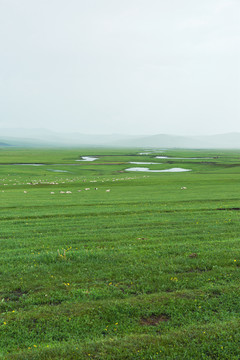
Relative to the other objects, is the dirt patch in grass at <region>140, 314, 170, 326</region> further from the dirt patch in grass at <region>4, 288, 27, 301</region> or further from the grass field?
the dirt patch in grass at <region>4, 288, 27, 301</region>

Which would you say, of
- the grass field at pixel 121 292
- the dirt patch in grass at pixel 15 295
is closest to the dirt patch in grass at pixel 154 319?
the grass field at pixel 121 292

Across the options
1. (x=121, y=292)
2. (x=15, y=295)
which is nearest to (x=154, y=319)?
(x=121, y=292)

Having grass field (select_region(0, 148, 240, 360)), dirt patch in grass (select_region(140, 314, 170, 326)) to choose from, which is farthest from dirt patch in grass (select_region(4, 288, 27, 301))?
dirt patch in grass (select_region(140, 314, 170, 326))

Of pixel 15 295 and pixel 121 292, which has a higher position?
pixel 121 292

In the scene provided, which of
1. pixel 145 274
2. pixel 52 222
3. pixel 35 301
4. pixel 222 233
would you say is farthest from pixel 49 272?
pixel 222 233

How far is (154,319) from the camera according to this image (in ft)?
23.9

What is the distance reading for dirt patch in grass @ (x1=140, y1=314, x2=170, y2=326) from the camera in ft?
23.3

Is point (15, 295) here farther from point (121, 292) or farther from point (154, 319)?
point (154, 319)

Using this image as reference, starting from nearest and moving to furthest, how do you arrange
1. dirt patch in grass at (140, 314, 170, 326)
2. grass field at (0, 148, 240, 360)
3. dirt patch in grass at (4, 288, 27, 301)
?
1. grass field at (0, 148, 240, 360)
2. dirt patch in grass at (140, 314, 170, 326)
3. dirt patch in grass at (4, 288, 27, 301)

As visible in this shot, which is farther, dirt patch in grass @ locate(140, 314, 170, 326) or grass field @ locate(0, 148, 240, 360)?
dirt patch in grass @ locate(140, 314, 170, 326)

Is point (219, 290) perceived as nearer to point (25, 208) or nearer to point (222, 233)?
point (222, 233)

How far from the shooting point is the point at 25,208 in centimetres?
2492

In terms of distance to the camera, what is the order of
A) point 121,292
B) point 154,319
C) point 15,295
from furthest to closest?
point 15,295 < point 121,292 < point 154,319

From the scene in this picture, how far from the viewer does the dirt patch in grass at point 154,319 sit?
710 cm
